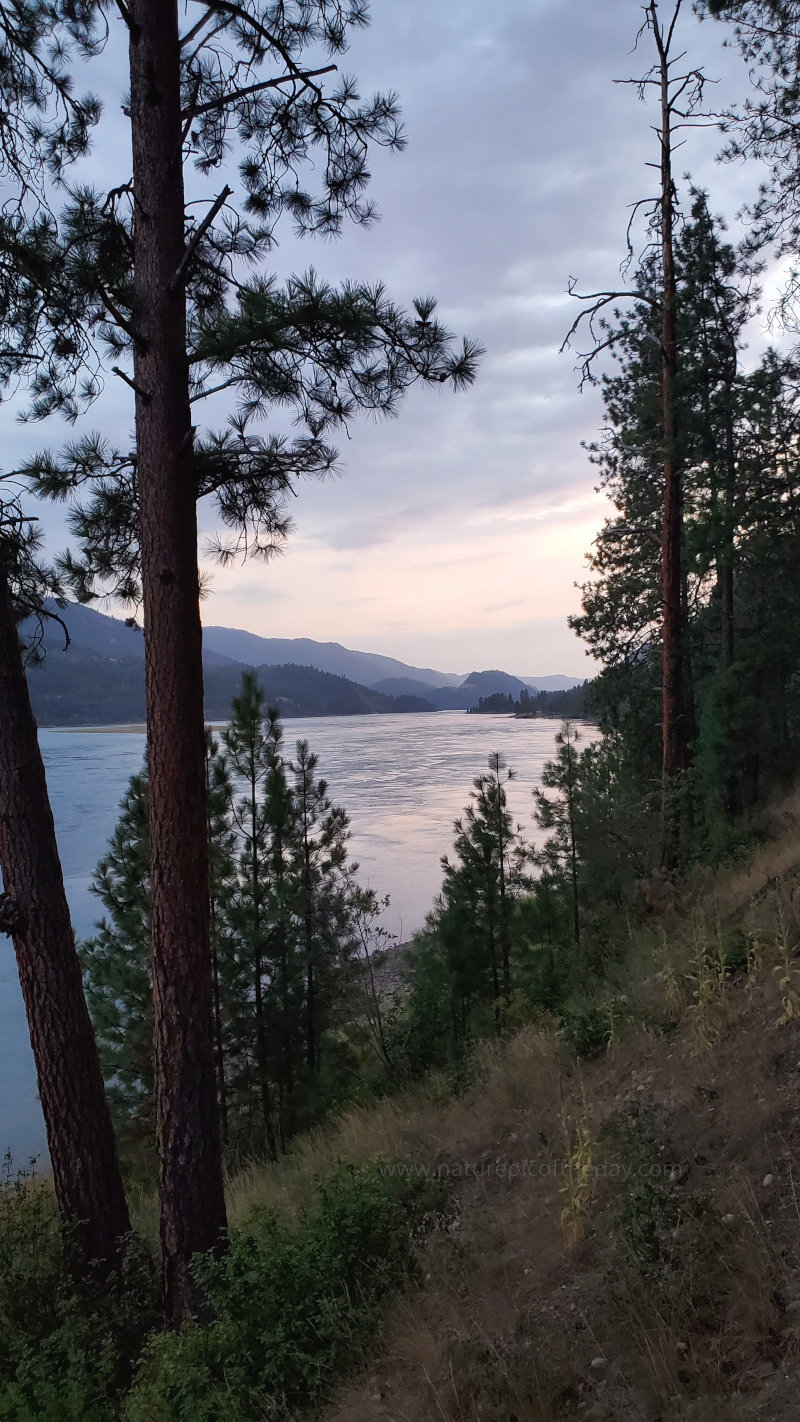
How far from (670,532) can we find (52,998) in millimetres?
8284

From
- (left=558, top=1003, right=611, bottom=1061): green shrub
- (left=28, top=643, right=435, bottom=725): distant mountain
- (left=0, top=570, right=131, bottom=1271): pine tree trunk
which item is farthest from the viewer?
(left=28, top=643, right=435, bottom=725): distant mountain

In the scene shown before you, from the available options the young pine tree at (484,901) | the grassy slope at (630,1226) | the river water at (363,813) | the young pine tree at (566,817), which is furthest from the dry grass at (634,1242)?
the river water at (363,813)

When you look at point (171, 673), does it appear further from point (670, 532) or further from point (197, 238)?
point (670, 532)

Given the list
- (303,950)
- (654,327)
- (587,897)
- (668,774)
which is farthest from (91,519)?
(587,897)

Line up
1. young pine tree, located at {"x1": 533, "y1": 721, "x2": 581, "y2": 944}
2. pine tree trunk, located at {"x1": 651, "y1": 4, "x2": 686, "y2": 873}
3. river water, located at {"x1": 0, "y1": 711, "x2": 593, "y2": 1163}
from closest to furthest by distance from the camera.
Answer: pine tree trunk, located at {"x1": 651, "y1": 4, "x2": 686, "y2": 873} < young pine tree, located at {"x1": 533, "y1": 721, "x2": 581, "y2": 944} < river water, located at {"x1": 0, "y1": 711, "x2": 593, "y2": 1163}

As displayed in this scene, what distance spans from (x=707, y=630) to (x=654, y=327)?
6.70m

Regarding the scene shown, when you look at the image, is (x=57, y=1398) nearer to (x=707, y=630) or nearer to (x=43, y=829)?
(x=43, y=829)

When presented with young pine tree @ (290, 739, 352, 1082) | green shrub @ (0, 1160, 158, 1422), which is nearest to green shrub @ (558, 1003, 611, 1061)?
green shrub @ (0, 1160, 158, 1422)

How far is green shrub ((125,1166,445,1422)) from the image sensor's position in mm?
2953

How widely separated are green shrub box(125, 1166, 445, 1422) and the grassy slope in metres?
0.19

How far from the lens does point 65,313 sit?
432 centimetres

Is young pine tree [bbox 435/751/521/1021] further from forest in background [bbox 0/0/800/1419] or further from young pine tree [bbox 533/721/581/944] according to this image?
forest in background [bbox 0/0/800/1419]

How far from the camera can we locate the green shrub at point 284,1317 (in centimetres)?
295

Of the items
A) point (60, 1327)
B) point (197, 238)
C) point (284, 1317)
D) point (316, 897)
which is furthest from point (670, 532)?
point (60, 1327)
